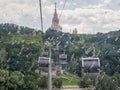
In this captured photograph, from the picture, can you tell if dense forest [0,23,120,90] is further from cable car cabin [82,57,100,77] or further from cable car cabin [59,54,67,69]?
cable car cabin [82,57,100,77]

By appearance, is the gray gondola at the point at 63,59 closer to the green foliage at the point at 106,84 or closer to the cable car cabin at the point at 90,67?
the green foliage at the point at 106,84

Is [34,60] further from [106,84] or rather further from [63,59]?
[106,84]

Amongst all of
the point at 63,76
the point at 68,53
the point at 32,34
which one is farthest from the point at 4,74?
the point at 32,34

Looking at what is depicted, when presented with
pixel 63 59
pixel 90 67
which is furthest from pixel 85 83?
pixel 90 67

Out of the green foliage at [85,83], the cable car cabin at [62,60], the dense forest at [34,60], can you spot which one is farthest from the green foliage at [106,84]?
the cable car cabin at [62,60]

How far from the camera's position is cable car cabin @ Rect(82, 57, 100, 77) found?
47.2 feet

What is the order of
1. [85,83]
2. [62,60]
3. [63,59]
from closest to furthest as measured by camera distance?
[85,83] < [62,60] < [63,59]

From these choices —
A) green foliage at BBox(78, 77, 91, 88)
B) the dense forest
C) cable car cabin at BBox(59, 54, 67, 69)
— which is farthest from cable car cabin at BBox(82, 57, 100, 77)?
cable car cabin at BBox(59, 54, 67, 69)

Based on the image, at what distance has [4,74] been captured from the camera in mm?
41719

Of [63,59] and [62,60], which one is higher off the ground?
[63,59]

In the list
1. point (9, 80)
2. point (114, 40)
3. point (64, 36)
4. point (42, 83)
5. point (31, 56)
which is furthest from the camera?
point (64, 36)

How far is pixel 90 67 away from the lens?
14.5 m

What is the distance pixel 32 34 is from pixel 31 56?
26928 mm

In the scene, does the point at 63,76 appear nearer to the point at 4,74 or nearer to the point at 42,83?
the point at 42,83
